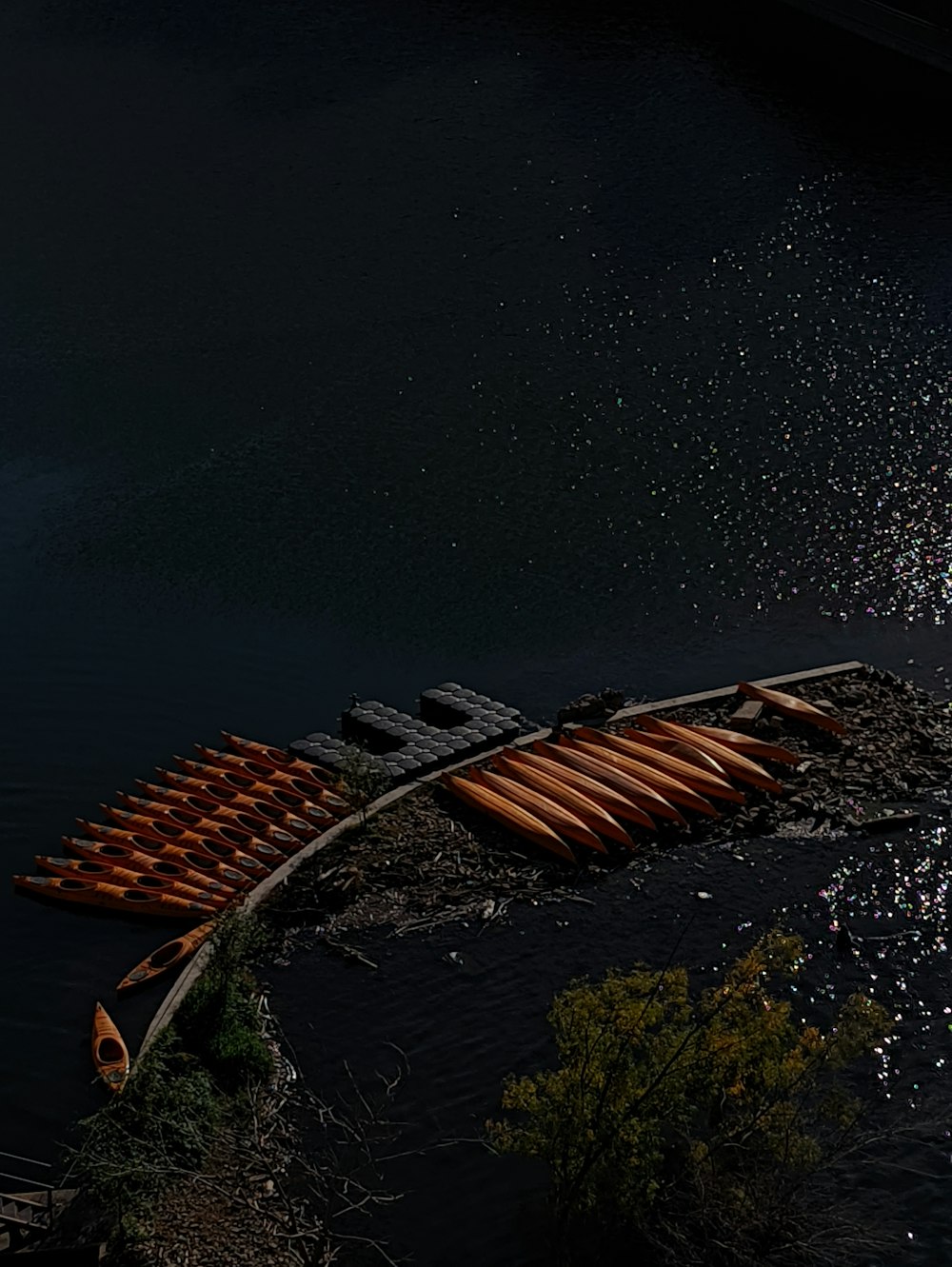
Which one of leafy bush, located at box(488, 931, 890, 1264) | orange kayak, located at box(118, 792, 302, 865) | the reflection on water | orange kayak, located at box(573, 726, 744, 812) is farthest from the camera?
orange kayak, located at box(573, 726, 744, 812)

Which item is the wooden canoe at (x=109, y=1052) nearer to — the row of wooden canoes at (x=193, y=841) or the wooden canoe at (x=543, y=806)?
the row of wooden canoes at (x=193, y=841)

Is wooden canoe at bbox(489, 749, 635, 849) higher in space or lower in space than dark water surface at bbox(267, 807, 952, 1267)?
higher

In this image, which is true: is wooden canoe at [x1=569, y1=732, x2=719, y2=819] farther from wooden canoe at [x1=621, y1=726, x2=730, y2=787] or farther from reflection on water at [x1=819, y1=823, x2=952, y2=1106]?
reflection on water at [x1=819, y1=823, x2=952, y2=1106]

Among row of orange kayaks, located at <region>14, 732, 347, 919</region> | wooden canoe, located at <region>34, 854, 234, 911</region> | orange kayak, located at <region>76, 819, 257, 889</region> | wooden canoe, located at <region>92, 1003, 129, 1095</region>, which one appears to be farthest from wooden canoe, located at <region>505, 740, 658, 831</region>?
wooden canoe, located at <region>92, 1003, 129, 1095</region>

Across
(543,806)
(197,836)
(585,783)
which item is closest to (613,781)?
(585,783)

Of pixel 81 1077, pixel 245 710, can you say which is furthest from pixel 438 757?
pixel 81 1077
